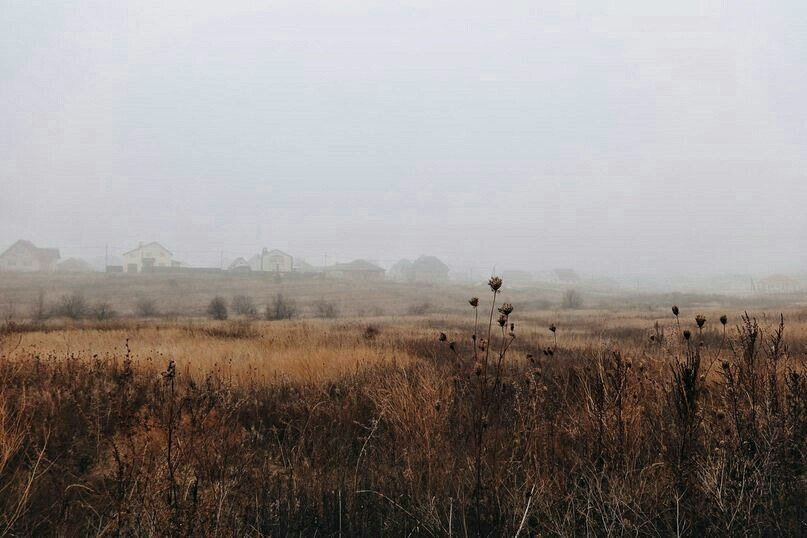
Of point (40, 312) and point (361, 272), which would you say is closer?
point (40, 312)

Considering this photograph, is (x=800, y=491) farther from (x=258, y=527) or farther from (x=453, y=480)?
(x=258, y=527)

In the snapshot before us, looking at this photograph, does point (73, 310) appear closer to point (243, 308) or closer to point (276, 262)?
point (243, 308)

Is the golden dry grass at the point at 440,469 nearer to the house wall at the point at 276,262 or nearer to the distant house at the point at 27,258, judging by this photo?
the house wall at the point at 276,262

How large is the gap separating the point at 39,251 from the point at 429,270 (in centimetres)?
9060

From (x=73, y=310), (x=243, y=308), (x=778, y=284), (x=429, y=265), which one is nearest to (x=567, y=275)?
(x=429, y=265)

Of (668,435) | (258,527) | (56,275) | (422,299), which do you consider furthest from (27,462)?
(56,275)

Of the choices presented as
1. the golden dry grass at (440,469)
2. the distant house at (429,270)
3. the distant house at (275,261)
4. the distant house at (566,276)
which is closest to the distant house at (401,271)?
the distant house at (429,270)

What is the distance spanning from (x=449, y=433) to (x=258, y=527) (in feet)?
6.72

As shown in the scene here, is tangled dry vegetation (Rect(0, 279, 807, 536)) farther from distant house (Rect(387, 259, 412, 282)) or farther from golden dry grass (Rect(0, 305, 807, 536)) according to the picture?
distant house (Rect(387, 259, 412, 282))

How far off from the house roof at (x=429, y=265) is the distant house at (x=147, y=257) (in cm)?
6572

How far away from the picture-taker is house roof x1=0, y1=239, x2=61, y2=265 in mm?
88625

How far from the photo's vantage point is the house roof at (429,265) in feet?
419

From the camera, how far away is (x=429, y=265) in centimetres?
12875

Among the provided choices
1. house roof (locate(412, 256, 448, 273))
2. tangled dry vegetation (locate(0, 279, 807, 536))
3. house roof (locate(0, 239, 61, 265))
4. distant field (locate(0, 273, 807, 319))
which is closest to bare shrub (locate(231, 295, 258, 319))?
distant field (locate(0, 273, 807, 319))
